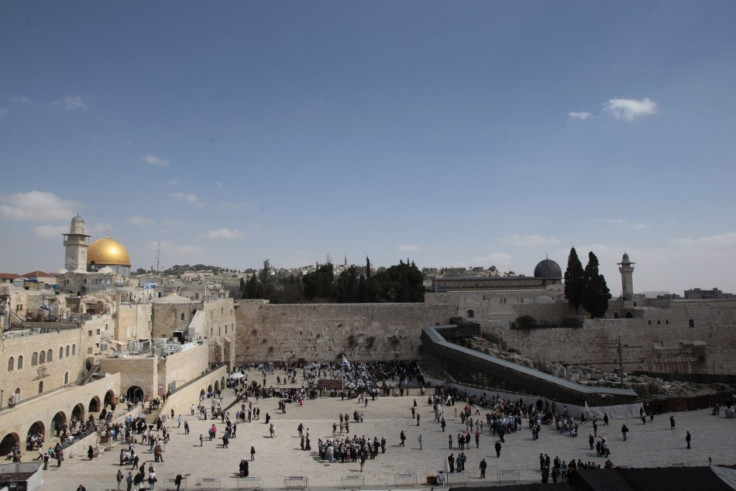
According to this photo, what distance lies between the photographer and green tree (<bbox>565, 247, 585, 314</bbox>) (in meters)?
33.2

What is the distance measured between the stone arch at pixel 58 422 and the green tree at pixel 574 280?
26997 mm

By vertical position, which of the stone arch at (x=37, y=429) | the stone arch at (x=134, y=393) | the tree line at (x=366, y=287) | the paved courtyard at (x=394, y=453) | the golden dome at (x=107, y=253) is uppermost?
the golden dome at (x=107, y=253)

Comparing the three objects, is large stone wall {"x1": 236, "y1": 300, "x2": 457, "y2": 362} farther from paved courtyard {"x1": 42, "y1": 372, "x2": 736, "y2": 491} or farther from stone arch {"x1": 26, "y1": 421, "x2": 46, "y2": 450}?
→ stone arch {"x1": 26, "y1": 421, "x2": 46, "y2": 450}

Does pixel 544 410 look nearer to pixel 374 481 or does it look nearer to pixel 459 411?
pixel 459 411

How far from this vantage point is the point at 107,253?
1457 inches

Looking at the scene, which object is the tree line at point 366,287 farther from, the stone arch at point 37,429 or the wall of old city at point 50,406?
the stone arch at point 37,429

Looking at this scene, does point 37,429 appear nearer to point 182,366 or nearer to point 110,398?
point 110,398

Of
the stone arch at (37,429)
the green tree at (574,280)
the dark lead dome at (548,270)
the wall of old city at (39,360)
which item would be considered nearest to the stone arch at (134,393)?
the wall of old city at (39,360)

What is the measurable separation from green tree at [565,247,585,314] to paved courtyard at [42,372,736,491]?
53.3 ft

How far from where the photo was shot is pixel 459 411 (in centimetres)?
1889

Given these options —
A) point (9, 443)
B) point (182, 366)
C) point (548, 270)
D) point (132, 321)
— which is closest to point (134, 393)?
point (182, 366)

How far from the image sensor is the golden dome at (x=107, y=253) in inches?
1444

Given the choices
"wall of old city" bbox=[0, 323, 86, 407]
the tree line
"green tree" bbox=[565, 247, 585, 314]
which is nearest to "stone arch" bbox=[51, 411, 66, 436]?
"wall of old city" bbox=[0, 323, 86, 407]

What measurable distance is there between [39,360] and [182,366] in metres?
5.50
